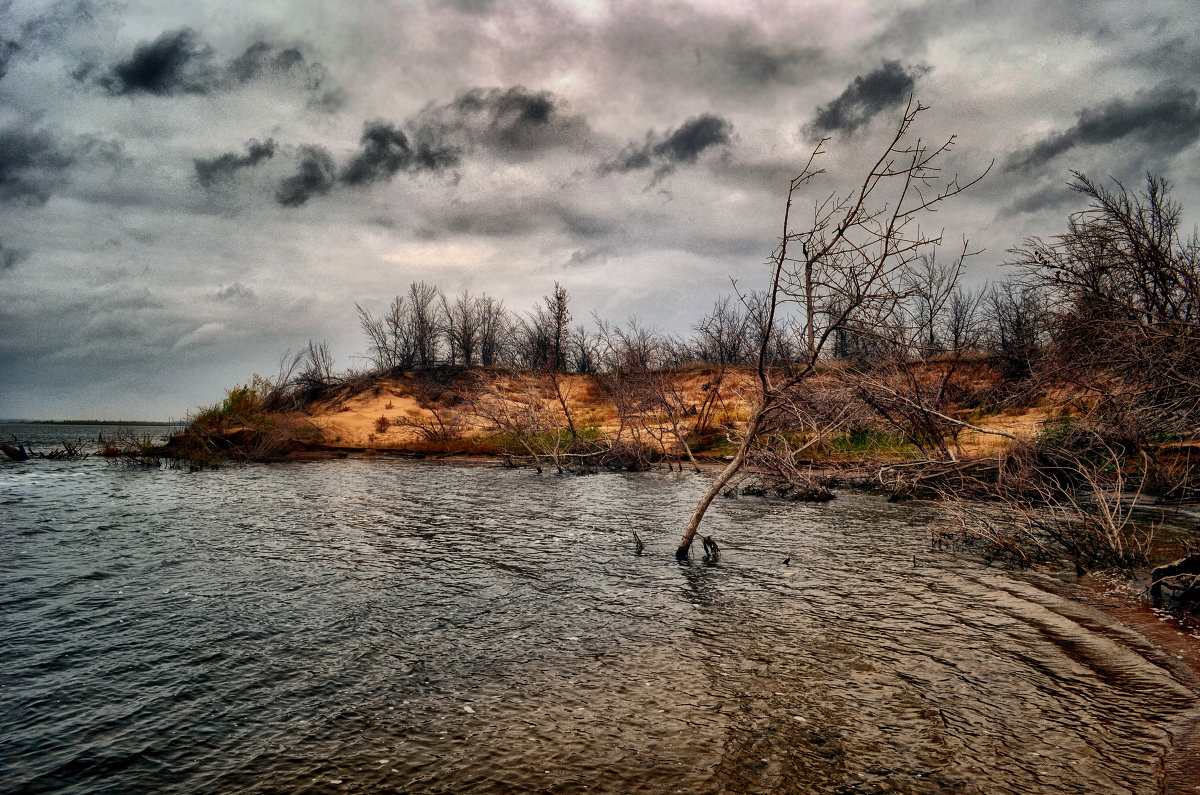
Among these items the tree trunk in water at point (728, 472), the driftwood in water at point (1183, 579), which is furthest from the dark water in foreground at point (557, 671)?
the driftwood in water at point (1183, 579)

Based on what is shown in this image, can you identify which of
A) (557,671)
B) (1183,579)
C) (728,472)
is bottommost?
(557,671)

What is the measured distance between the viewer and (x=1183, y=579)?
7430mm

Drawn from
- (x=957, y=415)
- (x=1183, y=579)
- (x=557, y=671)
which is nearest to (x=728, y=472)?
(x=557, y=671)

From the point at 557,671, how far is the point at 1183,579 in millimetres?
7224

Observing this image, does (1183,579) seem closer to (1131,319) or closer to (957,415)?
(1131,319)

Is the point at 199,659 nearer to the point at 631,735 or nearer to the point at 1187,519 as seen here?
the point at 631,735

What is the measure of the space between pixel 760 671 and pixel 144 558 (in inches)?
394

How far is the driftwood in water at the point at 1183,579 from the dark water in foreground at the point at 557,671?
37.2 inches

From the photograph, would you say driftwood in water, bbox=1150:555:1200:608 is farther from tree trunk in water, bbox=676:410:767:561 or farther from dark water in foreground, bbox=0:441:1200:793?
tree trunk in water, bbox=676:410:767:561

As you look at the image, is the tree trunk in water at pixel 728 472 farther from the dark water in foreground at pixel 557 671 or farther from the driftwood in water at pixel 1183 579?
the driftwood in water at pixel 1183 579

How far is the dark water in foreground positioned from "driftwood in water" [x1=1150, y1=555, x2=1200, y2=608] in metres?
0.94

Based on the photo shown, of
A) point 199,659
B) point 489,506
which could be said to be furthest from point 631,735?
point 489,506

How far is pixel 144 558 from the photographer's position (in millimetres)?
10586

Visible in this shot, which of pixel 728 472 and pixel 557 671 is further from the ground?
pixel 728 472
